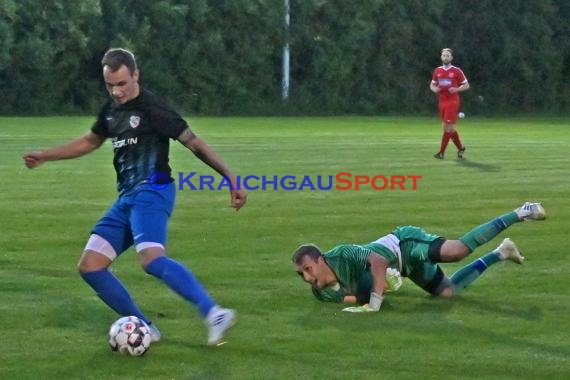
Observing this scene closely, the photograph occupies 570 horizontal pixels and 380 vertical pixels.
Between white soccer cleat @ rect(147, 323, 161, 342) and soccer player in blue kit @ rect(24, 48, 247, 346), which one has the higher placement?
soccer player in blue kit @ rect(24, 48, 247, 346)

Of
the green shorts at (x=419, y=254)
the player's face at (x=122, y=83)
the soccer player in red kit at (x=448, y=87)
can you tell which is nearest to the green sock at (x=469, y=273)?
the green shorts at (x=419, y=254)

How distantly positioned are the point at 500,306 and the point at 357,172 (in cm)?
1146

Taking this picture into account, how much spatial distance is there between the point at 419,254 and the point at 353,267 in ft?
1.78

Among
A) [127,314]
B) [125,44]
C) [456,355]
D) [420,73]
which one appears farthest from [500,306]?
[420,73]

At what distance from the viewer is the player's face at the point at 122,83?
24.5 ft

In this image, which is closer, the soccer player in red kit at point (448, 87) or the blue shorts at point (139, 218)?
the blue shorts at point (139, 218)

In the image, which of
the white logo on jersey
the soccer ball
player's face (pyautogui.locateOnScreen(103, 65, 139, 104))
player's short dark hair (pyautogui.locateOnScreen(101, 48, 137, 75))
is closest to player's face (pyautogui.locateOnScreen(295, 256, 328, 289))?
the soccer ball

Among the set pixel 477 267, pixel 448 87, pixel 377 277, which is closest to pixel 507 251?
pixel 477 267

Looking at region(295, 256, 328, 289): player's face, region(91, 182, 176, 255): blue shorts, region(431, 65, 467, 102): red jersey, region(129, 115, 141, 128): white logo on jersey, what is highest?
region(129, 115, 141, 128): white logo on jersey

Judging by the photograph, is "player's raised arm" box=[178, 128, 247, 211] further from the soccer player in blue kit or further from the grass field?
the grass field

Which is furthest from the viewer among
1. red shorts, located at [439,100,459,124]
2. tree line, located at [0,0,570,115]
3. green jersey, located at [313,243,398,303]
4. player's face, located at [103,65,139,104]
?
tree line, located at [0,0,570,115]

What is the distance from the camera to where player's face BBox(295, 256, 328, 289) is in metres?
8.66

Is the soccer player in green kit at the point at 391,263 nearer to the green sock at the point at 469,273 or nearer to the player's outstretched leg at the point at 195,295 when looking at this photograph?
the green sock at the point at 469,273

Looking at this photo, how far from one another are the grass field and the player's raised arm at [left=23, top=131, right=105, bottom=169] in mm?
1051
